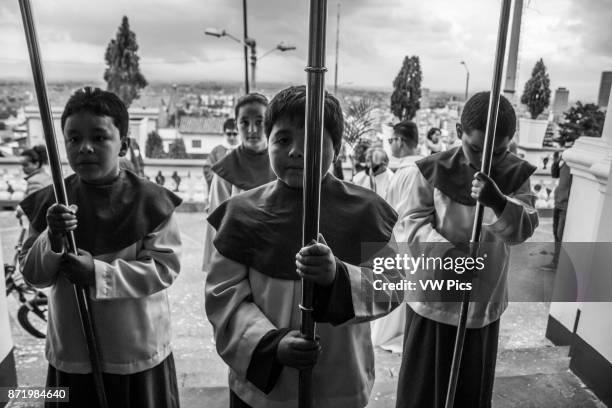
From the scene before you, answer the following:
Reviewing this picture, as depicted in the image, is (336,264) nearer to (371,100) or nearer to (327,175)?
(327,175)

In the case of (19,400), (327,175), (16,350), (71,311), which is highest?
(327,175)

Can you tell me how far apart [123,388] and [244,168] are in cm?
171

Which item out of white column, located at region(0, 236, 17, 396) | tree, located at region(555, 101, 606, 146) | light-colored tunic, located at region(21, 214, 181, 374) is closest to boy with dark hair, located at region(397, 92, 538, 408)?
light-colored tunic, located at region(21, 214, 181, 374)

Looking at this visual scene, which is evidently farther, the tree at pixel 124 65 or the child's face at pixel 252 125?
the tree at pixel 124 65

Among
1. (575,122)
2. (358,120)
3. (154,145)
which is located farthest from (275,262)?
(154,145)

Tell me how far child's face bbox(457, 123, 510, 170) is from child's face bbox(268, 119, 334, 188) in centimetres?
96

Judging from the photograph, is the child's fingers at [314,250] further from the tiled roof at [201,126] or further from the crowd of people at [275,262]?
the tiled roof at [201,126]

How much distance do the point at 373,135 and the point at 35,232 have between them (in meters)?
5.14

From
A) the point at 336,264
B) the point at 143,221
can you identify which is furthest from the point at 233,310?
the point at 143,221

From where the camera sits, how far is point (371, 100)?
683 cm

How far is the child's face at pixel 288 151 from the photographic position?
1354 millimetres

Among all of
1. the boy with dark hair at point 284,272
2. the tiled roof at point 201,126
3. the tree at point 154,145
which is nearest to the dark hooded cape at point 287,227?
the boy with dark hair at point 284,272

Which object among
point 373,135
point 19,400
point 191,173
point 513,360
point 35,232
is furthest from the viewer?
point 191,173

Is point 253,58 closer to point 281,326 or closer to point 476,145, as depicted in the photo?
point 476,145
